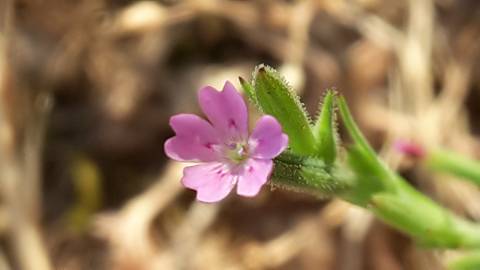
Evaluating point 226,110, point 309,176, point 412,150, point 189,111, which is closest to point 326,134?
point 309,176

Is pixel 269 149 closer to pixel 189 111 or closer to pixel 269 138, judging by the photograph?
pixel 269 138

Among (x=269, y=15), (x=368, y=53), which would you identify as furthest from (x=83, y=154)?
(x=368, y=53)

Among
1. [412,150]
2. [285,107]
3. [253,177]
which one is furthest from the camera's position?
[412,150]

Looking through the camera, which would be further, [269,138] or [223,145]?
[223,145]

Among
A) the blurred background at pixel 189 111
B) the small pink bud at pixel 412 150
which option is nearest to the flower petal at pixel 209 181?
the small pink bud at pixel 412 150

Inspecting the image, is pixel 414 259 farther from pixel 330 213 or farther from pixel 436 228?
pixel 436 228

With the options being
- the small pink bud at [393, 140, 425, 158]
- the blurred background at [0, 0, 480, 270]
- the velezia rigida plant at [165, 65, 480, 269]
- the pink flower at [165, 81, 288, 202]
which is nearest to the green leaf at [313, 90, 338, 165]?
the velezia rigida plant at [165, 65, 480, 269]

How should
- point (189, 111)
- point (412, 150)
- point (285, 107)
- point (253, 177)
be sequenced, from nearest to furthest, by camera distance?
point (253, 177) < point (285, 107) < point (412, 150) < point (189, 111)

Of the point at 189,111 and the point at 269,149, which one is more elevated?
the point at 269,149

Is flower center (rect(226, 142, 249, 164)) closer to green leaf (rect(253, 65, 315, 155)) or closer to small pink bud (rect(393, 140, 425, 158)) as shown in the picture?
green leaf (rect(253, 65, 315, 155))
